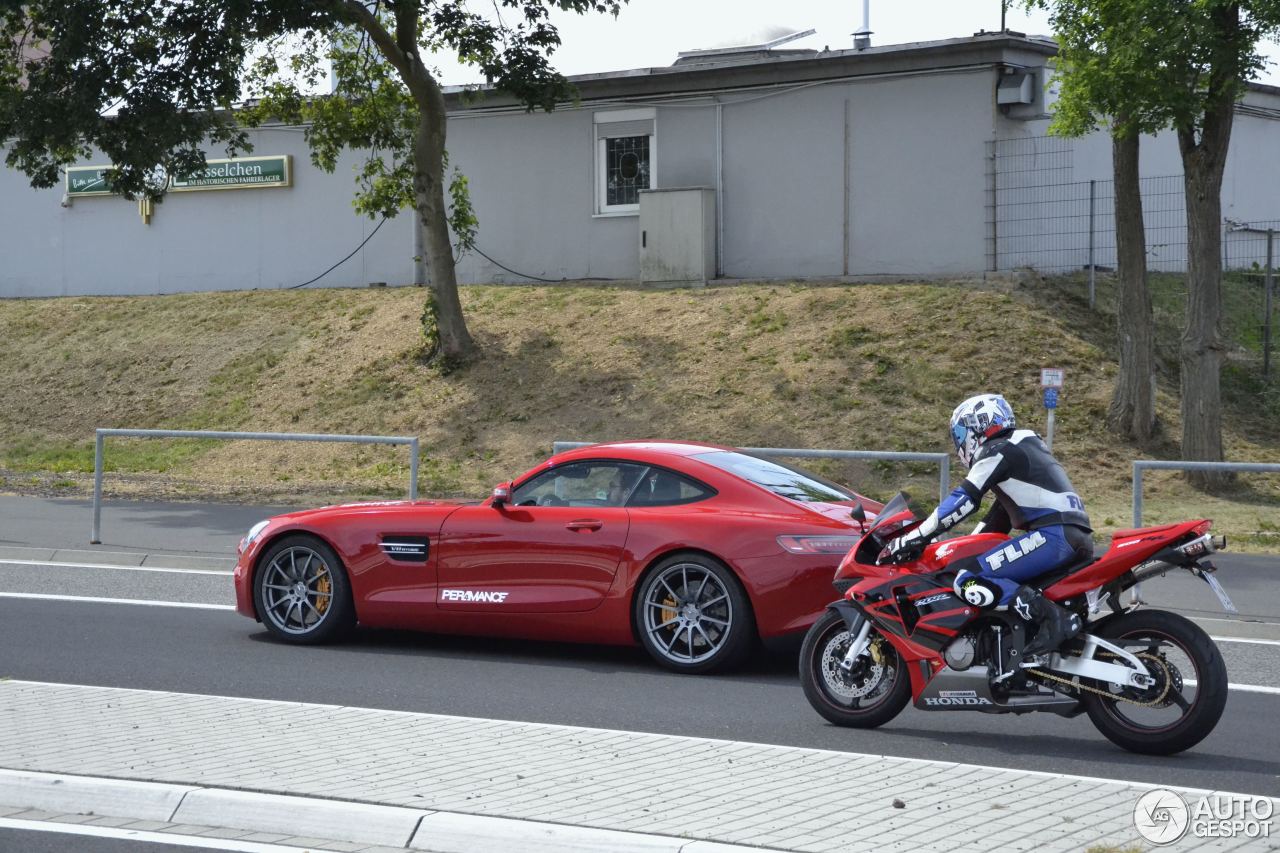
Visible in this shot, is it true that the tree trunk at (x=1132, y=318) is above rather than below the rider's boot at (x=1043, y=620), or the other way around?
above

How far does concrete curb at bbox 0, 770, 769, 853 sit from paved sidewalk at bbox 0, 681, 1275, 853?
0.09 metres

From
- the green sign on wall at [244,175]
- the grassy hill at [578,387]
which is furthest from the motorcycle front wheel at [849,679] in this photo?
the green sign on wall at [244,175]

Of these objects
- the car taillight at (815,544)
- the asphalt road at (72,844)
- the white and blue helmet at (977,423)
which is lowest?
the asphalt road at (72,844)

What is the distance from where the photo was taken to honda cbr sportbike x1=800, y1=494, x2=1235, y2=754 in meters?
6.75

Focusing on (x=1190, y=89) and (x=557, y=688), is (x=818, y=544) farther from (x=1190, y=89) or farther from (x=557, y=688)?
(x=1190, y=89)

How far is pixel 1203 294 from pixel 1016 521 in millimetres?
12224

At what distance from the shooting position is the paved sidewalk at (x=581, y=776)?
212 inches

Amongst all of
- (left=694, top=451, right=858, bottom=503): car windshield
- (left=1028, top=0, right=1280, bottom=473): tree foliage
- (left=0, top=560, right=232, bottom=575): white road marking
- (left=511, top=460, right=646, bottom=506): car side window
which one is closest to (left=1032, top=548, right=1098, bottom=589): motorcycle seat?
(left=694, top=451, right=858, bottom=503): car windshield

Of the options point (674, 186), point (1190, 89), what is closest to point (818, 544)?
point (1190, 89)

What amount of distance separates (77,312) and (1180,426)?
2099cm

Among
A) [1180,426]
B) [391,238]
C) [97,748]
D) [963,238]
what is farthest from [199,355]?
[97,748]

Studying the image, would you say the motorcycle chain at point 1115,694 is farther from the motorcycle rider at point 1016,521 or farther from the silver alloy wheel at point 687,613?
the silver alloy wheel at point 687,613

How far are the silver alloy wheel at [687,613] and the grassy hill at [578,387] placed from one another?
811cm

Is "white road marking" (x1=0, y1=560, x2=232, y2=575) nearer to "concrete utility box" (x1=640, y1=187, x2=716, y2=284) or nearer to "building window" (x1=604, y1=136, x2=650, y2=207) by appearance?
"concrete utility box" (x1=640, y1=187, x2=716, y2=284)
